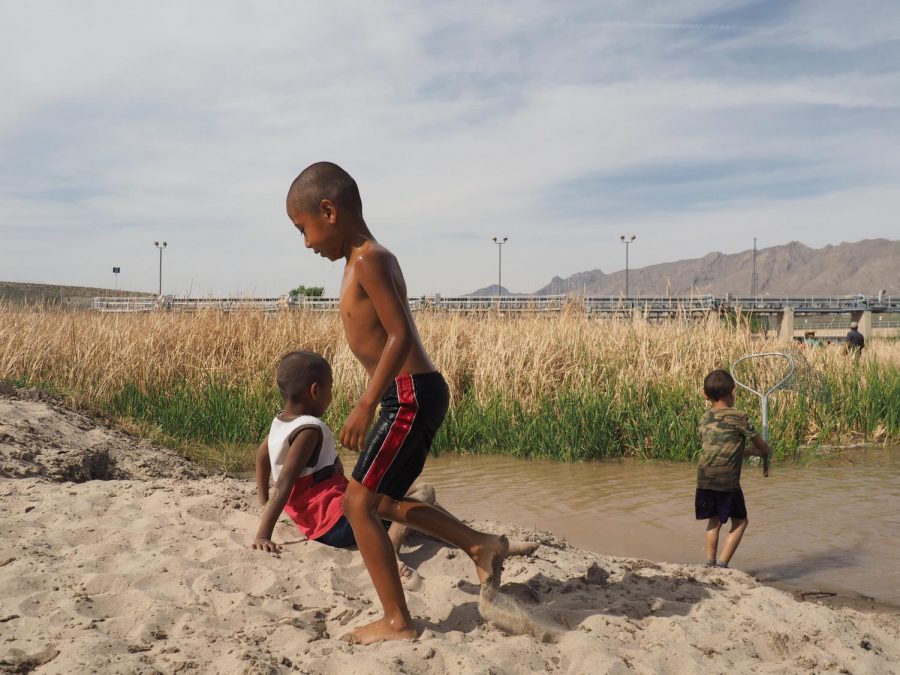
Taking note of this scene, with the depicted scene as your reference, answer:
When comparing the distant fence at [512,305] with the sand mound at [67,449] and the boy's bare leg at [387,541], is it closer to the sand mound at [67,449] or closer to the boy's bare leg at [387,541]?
the sand mound at [67,449]

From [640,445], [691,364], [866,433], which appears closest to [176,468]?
[640,445]

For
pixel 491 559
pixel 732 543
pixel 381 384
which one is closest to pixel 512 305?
pixel 732 543

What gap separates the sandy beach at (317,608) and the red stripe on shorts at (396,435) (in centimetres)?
65

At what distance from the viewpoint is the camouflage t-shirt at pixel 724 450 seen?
4969mm

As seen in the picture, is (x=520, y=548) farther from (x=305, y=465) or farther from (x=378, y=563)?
(x=305, y=465)

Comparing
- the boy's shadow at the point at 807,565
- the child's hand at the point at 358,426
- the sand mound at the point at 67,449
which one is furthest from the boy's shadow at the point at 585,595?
the sand mound at the point at 67,449

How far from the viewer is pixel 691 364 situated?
11250 millimetres

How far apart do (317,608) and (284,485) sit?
0.76 metres

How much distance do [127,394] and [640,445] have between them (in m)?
6.77

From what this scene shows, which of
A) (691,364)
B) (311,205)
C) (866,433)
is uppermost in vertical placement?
(311,205)

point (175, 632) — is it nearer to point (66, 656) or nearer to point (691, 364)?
point (66, 656)

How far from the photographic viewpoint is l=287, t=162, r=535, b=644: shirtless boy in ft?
9.91

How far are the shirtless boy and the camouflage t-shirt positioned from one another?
7.55ft

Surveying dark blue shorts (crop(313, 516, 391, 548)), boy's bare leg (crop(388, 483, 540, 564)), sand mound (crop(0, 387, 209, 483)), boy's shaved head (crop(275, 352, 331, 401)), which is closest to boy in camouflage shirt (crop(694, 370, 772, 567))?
boy's bare leg (crop(388, 483, 540, 564))
